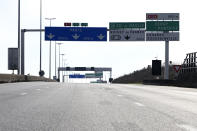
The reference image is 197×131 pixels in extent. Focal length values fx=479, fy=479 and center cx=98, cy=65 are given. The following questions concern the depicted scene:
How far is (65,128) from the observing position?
9516mm

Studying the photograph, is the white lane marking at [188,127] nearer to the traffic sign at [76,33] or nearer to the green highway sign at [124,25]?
the green highway sign at [124,25]

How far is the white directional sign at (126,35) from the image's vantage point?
189 feet

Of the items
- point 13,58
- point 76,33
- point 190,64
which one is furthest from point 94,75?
point 190,64

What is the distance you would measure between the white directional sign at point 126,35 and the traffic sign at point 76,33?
1.45 m

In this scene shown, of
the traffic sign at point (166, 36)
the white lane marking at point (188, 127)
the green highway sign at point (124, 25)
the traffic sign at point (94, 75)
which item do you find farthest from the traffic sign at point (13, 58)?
the traffic sign at point (94, 75)

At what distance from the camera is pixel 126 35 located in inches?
2288

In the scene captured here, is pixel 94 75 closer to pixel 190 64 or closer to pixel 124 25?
pixel 124 25

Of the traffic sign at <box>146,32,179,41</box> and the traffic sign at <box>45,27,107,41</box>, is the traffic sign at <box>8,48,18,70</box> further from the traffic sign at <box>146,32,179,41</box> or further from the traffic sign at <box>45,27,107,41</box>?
the traffic sign at <box>146,32,179,41</box>

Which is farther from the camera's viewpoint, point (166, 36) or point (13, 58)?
point (13, 58)

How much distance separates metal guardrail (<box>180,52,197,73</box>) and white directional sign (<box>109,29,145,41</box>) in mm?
9534

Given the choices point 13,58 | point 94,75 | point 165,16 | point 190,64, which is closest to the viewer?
point 190,64

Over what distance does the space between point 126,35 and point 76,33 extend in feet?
20.7

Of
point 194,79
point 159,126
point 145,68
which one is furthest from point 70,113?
point 145,68

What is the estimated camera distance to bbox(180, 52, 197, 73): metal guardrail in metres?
44.1
